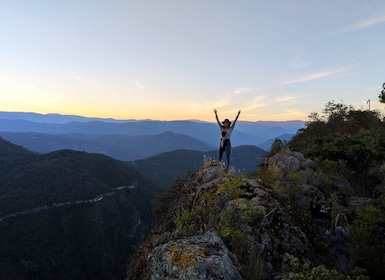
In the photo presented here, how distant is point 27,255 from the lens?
108 meters

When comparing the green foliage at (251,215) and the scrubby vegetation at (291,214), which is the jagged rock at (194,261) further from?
the green foliage at (251,215)

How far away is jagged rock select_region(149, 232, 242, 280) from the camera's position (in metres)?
4.64

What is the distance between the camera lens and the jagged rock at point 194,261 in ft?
15.2

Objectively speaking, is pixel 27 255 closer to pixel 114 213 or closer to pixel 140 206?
pixel 114 213

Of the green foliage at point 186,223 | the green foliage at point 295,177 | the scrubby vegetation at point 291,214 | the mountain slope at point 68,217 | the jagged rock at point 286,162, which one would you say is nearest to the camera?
the scrubby vegetation at point 291,214

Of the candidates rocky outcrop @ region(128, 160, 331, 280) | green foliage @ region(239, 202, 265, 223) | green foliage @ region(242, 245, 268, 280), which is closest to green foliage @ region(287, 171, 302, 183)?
rocky outcrop @ region(128, 160, 331, 280)

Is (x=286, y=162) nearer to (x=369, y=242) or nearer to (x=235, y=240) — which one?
(x=369, y=242)

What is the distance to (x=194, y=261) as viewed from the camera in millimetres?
4754

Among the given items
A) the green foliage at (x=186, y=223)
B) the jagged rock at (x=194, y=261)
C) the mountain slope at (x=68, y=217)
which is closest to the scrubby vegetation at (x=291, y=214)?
the green foliage at (x=186, y=223)

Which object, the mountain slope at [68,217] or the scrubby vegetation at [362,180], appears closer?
the scrubby vegetation at [362,180]

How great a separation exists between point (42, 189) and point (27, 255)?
41.2 metres

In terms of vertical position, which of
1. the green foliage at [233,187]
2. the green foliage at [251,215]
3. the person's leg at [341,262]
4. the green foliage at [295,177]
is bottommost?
the person's leg at [341,262]

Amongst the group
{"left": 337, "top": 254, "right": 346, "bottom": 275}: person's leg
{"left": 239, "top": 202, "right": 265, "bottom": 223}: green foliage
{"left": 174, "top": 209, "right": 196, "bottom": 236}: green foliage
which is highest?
{"left": 239, "top": 202, "right": 265, "bottom": 223}: green foliage

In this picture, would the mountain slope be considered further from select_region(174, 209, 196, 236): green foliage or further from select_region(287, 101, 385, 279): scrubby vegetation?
select_region(174, 209, 196, 236): green foliage
